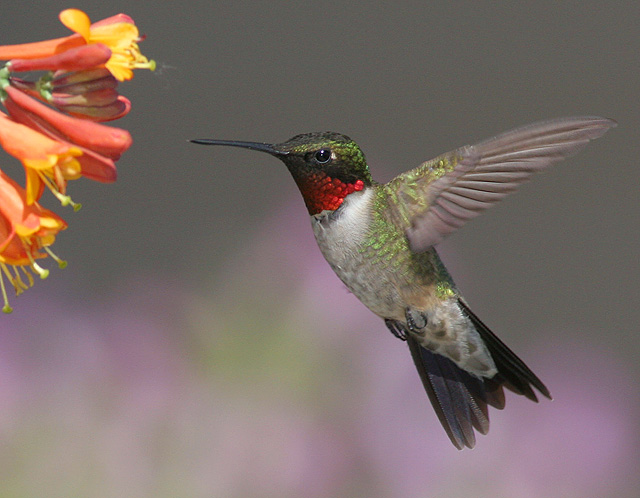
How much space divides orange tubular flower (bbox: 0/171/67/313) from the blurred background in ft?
0.54

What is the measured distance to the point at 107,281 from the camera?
261 cm

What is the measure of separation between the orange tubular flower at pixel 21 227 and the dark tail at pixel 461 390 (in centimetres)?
62

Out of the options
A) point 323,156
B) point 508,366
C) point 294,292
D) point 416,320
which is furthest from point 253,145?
point 294,292

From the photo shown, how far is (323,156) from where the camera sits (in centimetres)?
109

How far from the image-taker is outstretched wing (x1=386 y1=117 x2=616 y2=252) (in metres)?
1.01

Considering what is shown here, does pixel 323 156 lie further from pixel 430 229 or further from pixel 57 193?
pixel 57 193

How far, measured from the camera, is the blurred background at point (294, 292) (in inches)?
64.0

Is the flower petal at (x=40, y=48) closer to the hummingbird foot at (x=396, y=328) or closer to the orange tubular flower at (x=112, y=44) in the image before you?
the orange tubular flower at (x=112, y=44)

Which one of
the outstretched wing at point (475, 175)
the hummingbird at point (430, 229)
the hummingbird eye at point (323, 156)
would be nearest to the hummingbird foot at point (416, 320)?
the hummingbird at point (430, 229)

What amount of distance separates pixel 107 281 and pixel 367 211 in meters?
1.59

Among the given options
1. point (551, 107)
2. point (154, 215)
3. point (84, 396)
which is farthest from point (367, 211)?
point (551, 107)

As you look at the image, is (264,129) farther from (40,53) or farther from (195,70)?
(40,53)

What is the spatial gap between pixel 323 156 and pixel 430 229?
0.53 ft

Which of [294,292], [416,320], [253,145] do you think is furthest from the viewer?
[294,292]
